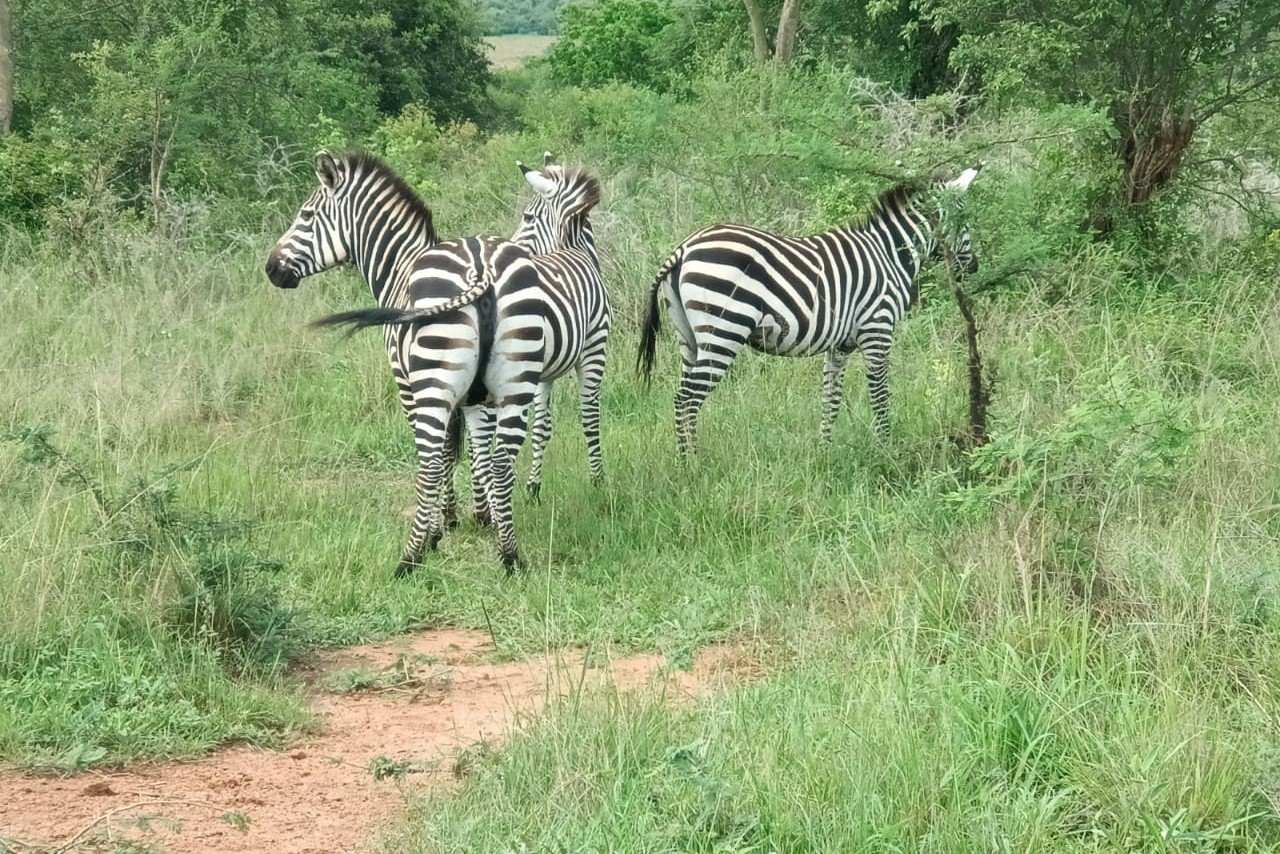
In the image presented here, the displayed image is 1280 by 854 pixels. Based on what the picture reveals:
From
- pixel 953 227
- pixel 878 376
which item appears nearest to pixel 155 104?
pixel 878 376

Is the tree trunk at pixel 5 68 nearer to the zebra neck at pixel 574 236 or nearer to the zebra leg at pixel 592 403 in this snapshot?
the zebra neck at pixel 574 236

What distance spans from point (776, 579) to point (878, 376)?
2579 millimetres

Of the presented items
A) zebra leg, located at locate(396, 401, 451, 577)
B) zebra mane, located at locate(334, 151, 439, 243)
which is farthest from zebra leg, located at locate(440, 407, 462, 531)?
zebra mane, located at locate(334, 151, 439, 243)

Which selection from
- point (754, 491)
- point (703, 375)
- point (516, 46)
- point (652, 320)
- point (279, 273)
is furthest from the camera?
point (516, 46)

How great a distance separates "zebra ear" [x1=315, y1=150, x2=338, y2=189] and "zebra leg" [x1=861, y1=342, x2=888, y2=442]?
10.4 feet

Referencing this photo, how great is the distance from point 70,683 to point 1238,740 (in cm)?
355

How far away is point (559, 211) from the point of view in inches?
335

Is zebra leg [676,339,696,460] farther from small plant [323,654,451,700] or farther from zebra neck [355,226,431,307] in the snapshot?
small plant [323,654,451,700]

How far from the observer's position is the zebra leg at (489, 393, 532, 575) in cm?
612

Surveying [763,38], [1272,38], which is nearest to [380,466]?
[1272,38]

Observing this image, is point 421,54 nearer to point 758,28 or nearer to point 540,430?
point 758,28

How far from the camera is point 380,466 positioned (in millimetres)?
8109

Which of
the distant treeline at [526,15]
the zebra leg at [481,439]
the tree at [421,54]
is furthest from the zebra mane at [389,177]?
the distant treeline at [526,15]

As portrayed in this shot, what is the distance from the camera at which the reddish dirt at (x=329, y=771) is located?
3.57 metres
